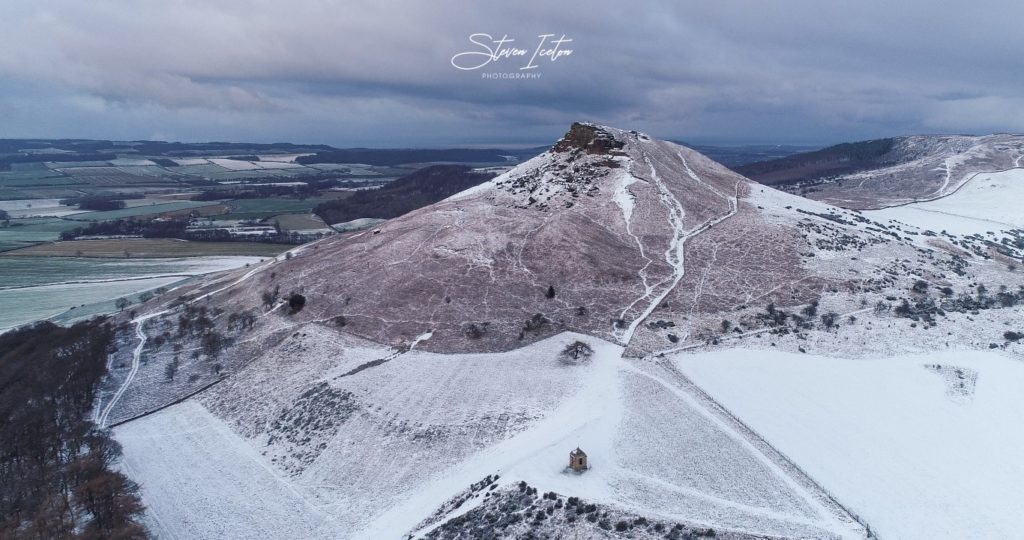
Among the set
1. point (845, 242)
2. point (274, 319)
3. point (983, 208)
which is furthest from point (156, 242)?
point (983, 208)

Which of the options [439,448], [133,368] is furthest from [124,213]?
[439,448]

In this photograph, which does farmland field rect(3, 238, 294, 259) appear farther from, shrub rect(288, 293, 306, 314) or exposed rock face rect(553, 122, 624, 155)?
exposed rock face rect(553, 122, 624, 155)

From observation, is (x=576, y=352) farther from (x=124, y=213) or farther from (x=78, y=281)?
(x=124, y=213)

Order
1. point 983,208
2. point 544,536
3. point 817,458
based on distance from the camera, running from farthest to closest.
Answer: point 983,208, point 817,458, point 544,536

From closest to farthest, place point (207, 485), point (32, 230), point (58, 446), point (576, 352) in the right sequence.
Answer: point (207, 485) < point (58, 446) < point (576, 352) < point (32, 230)

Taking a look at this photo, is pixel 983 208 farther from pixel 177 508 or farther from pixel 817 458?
pixel 177 508
